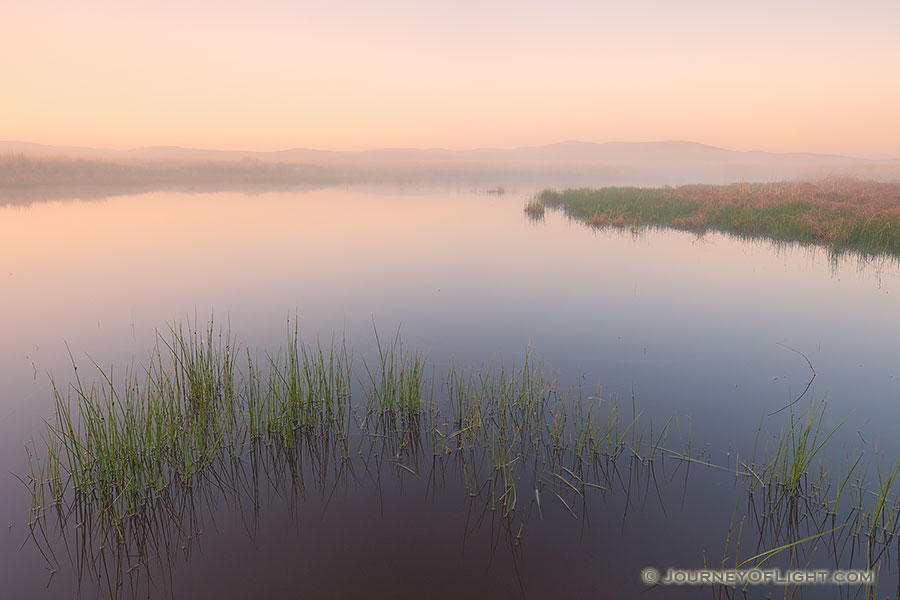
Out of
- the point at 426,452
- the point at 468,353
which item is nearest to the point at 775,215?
the point at 468,353

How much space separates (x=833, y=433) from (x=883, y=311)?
227 inches

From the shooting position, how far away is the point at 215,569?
343cm

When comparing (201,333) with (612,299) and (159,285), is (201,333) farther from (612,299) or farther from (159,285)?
(612,299)

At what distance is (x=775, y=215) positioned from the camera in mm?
18641

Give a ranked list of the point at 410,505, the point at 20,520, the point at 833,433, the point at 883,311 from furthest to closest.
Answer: the point at 883,311 < the point at 833,433 < the point at 410,505 < the point at 20,520

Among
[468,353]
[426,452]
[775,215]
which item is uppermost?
[775,215]

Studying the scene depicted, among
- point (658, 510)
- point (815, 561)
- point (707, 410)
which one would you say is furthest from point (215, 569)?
point (707, 410)

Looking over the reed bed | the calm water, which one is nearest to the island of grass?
the calm water

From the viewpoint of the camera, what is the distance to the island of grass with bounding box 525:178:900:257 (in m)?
14.5

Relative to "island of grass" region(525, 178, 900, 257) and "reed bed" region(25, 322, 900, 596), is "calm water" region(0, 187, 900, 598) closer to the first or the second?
"reed bed" region(25, 322, 900, 596)

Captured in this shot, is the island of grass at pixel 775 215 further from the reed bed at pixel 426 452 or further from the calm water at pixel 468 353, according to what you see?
the reed bed at pixel 426 452

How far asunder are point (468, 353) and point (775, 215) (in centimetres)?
1738

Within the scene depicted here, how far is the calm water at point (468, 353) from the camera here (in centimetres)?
346

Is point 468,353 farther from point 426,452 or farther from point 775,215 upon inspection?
point 775,215
